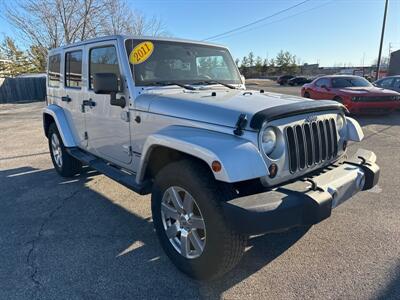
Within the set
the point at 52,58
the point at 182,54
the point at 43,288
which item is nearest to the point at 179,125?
the point at 182,54

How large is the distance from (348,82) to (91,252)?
1168cm

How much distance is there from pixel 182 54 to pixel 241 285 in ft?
8.50

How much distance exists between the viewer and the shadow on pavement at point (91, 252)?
2.60 meters

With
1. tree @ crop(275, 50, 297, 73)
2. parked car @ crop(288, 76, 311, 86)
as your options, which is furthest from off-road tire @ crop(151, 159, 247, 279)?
tree @ crop(275, 50, 297, 73)

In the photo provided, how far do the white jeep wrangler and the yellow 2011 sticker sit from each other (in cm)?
1

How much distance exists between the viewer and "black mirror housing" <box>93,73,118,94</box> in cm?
313

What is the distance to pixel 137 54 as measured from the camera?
3.45m

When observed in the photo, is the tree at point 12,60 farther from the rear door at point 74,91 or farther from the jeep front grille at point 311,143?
the jeep front grille at point 311,143

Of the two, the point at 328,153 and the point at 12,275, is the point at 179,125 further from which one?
the point at 12,275

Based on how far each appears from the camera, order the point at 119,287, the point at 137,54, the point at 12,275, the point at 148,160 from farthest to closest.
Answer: the point at 137,54
the point at 148,160
the point at 12,275
the point at 119,287

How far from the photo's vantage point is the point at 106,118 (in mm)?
3877

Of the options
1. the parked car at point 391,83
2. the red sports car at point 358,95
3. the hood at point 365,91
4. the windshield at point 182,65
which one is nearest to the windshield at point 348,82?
the red sports car at point 358,95

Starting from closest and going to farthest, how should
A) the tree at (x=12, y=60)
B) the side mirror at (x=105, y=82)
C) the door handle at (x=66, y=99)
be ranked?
the side mirror at (x=105, y=82), the door handle at (x=66, y=99), the tree at (x=12, y=60)

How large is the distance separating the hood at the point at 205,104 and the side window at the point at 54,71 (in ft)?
8.57
